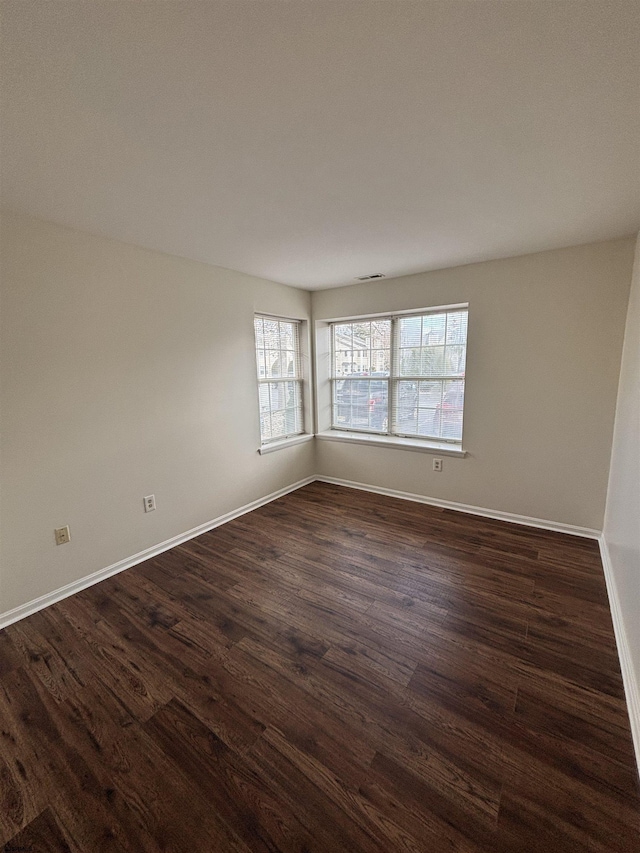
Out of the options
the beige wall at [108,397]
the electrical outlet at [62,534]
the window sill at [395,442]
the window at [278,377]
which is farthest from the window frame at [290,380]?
the electrical outlet at [62,534]

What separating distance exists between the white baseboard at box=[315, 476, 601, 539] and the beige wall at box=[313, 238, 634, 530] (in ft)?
0.14

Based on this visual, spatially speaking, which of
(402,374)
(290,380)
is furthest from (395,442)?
(290,380)

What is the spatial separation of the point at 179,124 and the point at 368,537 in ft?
9.17

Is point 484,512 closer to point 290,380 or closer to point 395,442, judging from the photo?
point 395,442

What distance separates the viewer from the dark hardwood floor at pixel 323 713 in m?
1.08

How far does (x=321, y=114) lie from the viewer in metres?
1.20

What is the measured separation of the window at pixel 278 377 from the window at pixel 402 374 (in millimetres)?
514

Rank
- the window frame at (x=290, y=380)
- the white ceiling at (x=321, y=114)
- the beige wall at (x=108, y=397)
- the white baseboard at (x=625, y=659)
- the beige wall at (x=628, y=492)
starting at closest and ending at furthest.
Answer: the white ceiling at (x=321, y=114)
the white baseboard at (x=625, y=659)
the beige wall at (x=628, y=492)
the beige wall at (x=108, y=397)
the window frame at (x=290, y=380)

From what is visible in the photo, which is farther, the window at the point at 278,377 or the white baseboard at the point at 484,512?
the window at the point at 278,377

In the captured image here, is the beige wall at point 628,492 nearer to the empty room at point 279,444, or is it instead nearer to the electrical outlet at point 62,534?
the empty room at point 279,444

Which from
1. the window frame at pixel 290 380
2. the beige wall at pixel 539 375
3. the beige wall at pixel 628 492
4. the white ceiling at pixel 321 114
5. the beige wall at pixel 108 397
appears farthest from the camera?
the window frame at pixel 290 380

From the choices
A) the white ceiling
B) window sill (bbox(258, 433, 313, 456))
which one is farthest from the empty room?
window sill (bbox(258, 433, 313, 456))

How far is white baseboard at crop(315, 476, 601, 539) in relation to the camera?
9.30 feet

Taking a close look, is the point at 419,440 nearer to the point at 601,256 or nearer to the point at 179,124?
the point at 601,256
